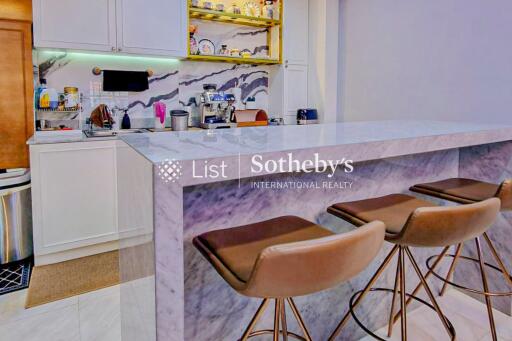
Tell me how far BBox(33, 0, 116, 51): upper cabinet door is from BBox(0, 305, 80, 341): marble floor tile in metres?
1.96

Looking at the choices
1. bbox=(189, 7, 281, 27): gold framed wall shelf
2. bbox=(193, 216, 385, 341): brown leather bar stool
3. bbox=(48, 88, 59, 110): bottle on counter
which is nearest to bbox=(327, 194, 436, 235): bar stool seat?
bbox=(193, 216, 385, 341): brown leather bar stool

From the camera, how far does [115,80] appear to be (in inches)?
135

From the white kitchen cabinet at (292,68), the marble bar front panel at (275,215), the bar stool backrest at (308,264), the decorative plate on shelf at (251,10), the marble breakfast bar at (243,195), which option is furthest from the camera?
the white kitchen cabinet at (292,68)

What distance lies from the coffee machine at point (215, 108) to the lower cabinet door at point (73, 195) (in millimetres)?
1103

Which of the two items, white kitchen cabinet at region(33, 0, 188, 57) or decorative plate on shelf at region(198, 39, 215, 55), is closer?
white kitchen cabinet at region(33, 0, 188, 57)

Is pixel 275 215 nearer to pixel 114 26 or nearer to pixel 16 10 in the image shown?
pixel 114 26

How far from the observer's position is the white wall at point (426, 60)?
9.04 feet

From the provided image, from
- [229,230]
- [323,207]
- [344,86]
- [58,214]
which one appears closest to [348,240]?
[229,230]

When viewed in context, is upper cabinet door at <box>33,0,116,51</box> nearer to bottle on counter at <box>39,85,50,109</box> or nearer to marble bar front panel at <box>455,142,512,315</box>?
bottle on counter at <box>39,85,50,109</box>

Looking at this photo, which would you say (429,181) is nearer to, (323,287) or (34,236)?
(323,287)

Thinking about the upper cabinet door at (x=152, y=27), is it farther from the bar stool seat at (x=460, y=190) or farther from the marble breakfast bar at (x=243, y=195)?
the bar stool seat at (x=460, y=190)

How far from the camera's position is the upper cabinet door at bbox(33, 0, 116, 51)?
285cm

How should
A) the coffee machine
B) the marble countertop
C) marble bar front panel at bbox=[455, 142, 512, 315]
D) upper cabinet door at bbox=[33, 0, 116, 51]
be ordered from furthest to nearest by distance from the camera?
1. the coffee machine
2. upper cabinet door at bbox=[33, 0, 116, 51]
3. marble bar front panel at bbox=[455, 142, 512, 315]
4. the marble countertop

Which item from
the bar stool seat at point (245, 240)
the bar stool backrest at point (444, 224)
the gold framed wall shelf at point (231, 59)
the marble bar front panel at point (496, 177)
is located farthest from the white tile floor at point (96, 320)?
the gold framed wall shelf at point (231, 59)
